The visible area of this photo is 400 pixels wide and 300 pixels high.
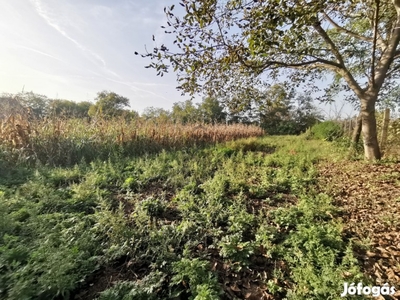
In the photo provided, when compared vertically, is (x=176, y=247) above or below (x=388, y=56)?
below

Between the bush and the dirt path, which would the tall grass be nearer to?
the dirt path

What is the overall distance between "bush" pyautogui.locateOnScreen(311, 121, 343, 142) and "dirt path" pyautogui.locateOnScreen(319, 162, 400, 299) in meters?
7.76


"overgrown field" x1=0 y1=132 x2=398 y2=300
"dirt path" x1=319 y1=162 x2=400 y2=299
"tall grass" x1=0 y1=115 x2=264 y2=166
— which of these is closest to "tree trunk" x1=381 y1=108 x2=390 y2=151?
"dirt path" x1=319 y1=162 x2=400 y2=299

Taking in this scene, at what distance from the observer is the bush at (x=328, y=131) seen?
1148cm

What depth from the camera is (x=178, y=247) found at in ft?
6.36

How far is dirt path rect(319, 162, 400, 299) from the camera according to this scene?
5.81ft

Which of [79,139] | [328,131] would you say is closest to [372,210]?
[79,139]

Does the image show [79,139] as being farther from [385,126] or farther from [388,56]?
[385,126]

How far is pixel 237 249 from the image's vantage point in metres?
1.88

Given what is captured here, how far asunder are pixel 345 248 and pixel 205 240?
4.48ft

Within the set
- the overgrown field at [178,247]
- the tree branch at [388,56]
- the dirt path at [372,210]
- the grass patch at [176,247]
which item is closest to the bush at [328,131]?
the tree branch at [388,56]

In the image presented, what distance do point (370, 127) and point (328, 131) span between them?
8.19m

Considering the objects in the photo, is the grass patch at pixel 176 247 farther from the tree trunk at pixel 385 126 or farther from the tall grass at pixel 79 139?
the tree trunk at pixel 385 126

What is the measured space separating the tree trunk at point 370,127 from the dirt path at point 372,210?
504 mm
